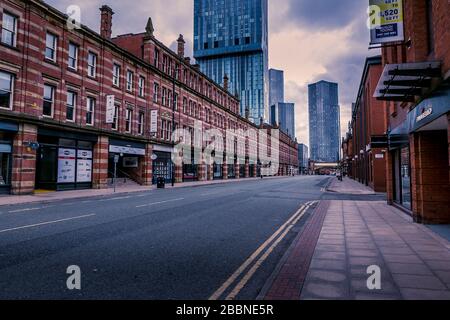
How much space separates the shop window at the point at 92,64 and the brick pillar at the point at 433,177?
24836 mm

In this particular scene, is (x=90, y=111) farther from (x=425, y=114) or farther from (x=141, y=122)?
(x=425, y=114)

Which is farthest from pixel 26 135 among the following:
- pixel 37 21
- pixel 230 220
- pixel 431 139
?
pixel 431 139

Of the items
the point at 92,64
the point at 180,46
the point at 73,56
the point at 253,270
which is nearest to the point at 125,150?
the point at 92,64

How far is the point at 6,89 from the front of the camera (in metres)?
19.0

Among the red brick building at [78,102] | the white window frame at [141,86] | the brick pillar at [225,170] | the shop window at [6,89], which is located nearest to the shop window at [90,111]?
the red brick building at [78,102]

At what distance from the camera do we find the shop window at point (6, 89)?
740 inches

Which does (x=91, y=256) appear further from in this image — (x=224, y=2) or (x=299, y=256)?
(x=224, y=2)

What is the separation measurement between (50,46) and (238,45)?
117m

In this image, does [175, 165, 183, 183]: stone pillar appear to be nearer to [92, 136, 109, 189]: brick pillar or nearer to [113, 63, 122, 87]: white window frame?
[92, 136, 109, 189]: brick pillar

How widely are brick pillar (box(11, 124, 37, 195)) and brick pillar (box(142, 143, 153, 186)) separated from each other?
43.2 feet

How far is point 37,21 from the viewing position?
20.8 metres

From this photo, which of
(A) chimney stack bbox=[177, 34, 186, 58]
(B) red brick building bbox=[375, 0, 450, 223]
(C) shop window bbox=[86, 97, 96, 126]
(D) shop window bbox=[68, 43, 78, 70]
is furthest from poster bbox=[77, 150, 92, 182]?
(B) red brick building bbox=[375, 0, 450, 223]

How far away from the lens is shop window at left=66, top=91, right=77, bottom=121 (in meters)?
23.7

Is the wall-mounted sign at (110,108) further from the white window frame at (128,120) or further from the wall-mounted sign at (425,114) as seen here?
the wall-mounted sign at (425,114)
